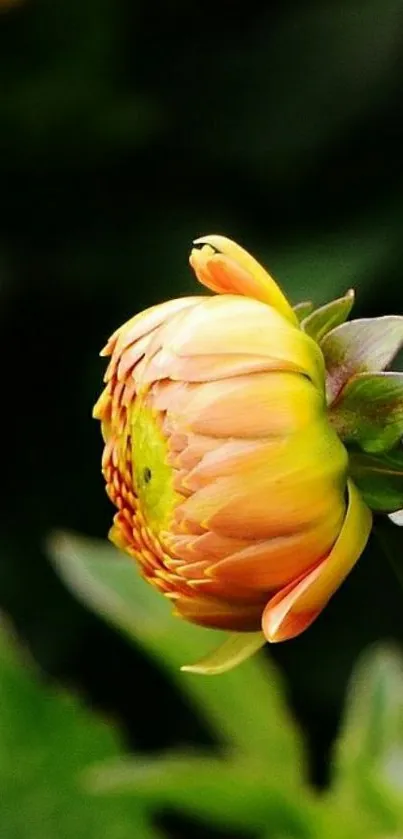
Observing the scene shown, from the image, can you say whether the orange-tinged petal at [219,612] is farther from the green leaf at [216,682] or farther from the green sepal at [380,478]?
the green leaf at [216,682]

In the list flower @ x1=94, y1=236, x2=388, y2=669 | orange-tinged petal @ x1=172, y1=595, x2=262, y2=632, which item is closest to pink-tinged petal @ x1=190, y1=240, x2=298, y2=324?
flower @ x1=94, y1=236, x2=388, y2=669

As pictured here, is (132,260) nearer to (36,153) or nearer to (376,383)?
(36,153)

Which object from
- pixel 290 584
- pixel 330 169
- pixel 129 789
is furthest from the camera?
pixel 330 169

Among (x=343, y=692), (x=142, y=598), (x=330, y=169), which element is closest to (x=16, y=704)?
(x=142, y=598)

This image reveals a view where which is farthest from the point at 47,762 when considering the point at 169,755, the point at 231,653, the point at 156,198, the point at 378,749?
the point at 156,198

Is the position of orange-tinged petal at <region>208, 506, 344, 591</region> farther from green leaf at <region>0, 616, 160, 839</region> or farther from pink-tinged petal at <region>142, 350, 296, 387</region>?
green leaf at <region>0, 616, 160, 839</region>

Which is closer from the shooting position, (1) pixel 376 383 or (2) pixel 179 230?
(1) pixel 376 383

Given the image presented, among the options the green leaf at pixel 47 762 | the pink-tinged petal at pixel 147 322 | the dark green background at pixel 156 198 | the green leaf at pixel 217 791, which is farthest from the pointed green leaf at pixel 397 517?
the dark green background at pixel 156 198
